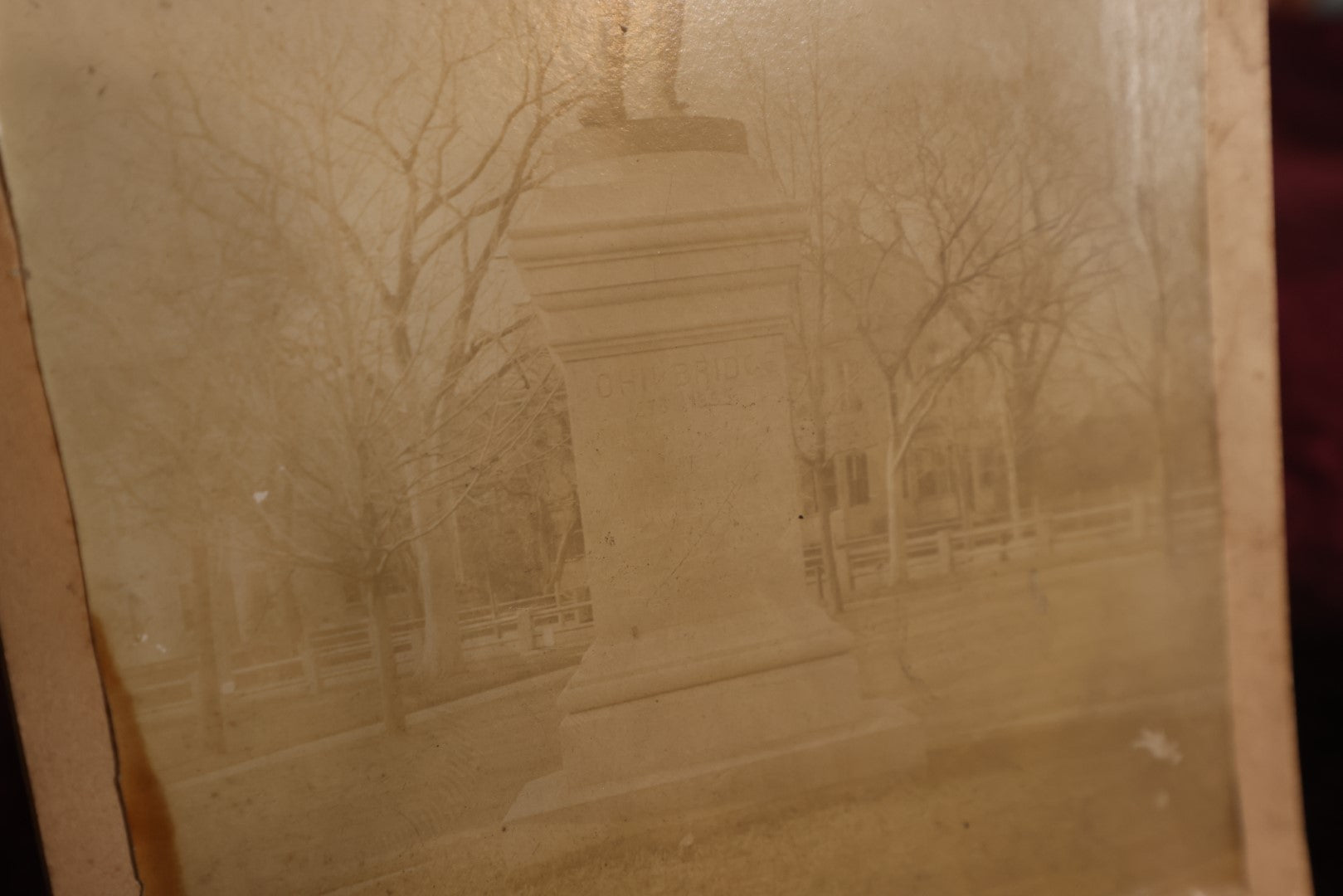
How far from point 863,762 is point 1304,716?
119cm

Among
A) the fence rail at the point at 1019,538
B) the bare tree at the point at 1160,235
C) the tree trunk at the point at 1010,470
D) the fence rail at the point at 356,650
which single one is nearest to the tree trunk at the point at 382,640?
the fence rail at the point at 356,650

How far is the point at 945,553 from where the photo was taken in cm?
175

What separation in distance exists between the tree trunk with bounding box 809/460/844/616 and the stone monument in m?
0.04

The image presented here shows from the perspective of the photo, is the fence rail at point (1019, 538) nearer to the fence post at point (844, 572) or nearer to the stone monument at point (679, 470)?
the fence post at point (844, 572)

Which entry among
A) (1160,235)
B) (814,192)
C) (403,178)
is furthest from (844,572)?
(403,178)

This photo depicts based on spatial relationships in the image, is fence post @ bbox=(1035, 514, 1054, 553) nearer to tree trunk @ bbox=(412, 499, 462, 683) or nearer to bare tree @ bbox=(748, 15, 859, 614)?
bare tree @ bbox=(748, 15, 859, 614)

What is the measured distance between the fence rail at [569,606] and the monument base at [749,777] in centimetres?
29

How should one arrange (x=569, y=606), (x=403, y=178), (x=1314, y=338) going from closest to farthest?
(x=403, y=178)
(x=569, y=606)
(x=1314, y=338)

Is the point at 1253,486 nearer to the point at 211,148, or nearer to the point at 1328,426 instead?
the point at 1328,426

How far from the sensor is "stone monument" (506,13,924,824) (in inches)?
59.7

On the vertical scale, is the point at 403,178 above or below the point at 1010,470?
above

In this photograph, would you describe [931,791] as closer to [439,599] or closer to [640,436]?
[640,436]

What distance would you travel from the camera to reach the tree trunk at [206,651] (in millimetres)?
1434

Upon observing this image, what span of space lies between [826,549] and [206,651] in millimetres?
1168
